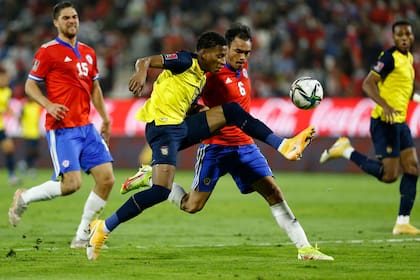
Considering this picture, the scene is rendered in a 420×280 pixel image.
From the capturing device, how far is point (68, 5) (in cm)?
1041

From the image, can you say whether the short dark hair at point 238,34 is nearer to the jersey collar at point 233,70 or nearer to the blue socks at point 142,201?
the jersey collar at point 233,70

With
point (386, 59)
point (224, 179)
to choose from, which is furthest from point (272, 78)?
point (386, 59)

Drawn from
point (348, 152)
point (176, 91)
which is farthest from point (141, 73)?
point (348, 152)

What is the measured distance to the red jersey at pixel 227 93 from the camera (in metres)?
9.73

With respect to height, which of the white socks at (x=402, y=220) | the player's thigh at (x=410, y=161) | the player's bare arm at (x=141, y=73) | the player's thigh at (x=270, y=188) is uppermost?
the player's bare arm at (x=141, y=73)

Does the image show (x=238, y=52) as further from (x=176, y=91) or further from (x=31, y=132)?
(x=31, y=132)

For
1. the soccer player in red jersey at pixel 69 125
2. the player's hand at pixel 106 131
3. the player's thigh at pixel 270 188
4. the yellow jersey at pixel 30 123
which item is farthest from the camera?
the yellow jersey at pixel 30 123

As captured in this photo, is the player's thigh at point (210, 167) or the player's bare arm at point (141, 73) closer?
the player's bare arm at point (141, 73)

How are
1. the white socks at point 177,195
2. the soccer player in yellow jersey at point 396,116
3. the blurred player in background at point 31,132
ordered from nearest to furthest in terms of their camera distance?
the white socks at point 177,195, the soccer player in yellow jersey at point 396,116, the blurred player in background at point 31,132

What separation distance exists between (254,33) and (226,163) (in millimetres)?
18090

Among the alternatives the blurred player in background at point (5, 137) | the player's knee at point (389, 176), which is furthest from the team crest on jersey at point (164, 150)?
the blurred player in background at point (5, 137)

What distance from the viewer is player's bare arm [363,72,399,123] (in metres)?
12.0

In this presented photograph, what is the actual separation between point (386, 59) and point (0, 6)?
22.1 metres

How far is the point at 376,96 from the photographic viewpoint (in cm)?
1216
